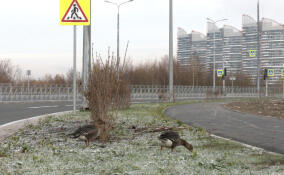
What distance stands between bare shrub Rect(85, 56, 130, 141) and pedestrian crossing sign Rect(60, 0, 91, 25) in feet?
11.6

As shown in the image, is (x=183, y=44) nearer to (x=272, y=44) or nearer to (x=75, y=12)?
(x=272, y=44)

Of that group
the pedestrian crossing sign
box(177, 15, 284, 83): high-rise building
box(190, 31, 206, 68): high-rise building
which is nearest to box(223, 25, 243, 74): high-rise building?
box(177, 15, 284, 83): high-rise building

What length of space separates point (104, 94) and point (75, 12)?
4.14m

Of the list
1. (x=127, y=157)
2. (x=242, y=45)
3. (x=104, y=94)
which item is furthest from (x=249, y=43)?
(x=127, y=157)

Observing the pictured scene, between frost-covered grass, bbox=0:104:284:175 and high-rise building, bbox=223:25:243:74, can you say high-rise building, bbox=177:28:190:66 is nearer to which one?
high-rise building, bbox=223:25:243:74

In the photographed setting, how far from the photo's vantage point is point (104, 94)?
6477 millimetres

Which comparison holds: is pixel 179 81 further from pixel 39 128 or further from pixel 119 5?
pixel 39 128

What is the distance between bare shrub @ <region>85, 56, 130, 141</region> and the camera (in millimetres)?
6393

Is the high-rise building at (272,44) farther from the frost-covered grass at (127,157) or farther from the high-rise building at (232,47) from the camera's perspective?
the frost-covered grass at (127,157)

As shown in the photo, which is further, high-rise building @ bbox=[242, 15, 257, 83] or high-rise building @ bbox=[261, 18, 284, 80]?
high-rise building @ bbox=[242, 15, 257, 83]

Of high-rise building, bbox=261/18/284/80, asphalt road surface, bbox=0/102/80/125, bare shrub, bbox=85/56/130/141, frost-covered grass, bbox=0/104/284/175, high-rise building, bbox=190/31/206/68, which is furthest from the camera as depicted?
high-rise building, bbox=190/31/206/68

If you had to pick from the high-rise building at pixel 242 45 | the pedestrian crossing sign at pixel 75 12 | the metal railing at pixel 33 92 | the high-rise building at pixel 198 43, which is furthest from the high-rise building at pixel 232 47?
the pedestrian crossing sign at pixel 75 12

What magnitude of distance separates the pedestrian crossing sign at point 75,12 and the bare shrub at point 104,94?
3523 mm

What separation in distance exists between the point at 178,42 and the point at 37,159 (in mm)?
106637
